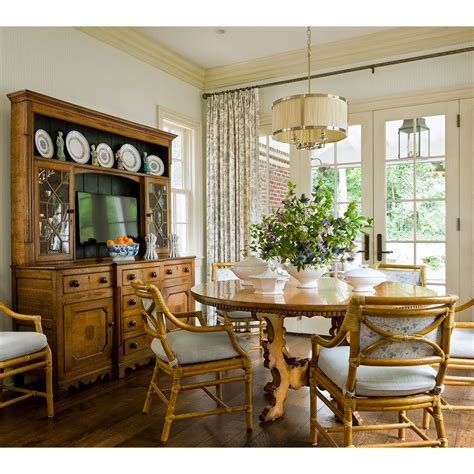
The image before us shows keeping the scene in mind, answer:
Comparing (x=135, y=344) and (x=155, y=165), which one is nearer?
(x=135, y=344)

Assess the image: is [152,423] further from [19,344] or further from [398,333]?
[398,333]

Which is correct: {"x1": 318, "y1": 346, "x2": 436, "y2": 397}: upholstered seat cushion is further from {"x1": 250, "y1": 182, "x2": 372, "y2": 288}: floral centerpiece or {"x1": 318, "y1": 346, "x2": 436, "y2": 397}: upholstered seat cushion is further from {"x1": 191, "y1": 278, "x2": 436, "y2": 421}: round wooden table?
{"x1": 250, "y1": 182, "x2": 372, "y2": 288}: floral centerpiece

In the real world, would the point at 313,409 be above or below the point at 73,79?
below

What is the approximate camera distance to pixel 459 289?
427 centimetres

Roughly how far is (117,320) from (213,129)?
2.75 m

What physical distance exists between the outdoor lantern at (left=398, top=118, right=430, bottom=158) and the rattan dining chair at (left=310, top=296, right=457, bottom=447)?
2.94 meters

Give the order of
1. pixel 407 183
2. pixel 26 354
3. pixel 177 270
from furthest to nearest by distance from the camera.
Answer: pixel 407 183
pixel 177 270
pixel 26 354

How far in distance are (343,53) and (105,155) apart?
2682 millimetres

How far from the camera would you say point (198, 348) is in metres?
2.48

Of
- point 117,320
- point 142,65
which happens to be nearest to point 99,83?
point 142,65

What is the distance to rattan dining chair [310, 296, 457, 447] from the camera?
1.85 metres

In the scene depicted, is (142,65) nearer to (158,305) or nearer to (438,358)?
(158,305)

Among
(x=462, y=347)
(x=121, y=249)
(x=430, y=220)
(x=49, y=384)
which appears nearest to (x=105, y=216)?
(x=121, y=249)

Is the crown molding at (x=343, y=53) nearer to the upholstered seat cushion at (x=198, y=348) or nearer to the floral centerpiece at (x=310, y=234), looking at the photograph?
the floral centerpiece at (x=310, y=234)
